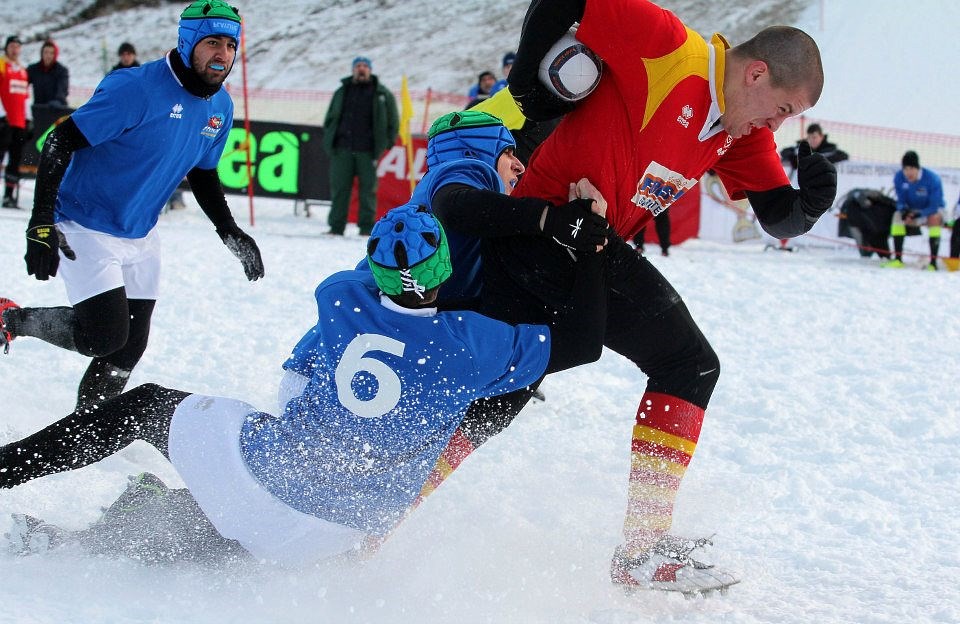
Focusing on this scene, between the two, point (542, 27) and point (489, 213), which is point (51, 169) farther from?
point (542, 27)

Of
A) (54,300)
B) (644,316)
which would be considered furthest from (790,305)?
(54,300)

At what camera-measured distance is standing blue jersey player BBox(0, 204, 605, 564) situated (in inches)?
97.6

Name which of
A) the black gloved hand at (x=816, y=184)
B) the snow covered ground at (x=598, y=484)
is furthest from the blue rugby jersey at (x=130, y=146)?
the black gloved hand at (x=816, y=184)

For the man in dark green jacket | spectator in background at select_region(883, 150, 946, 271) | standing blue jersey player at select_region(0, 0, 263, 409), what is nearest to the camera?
standing blue jersey player at select_region(0, 0, 263, 409)

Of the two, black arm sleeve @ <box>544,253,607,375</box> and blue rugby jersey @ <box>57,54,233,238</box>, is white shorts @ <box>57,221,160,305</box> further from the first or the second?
black arm sleeve @ <box>544,253,607,375</box>

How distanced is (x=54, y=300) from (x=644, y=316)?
171 inches

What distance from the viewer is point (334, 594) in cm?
260

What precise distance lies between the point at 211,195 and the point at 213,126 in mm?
317

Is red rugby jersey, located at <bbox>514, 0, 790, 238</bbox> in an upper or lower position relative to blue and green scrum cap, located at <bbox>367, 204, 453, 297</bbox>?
upper

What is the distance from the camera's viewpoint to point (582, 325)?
2619 mm

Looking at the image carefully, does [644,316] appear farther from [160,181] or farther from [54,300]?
[54,300]

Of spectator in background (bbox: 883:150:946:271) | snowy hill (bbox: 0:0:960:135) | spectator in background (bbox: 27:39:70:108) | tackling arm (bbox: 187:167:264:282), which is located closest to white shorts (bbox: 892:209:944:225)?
spectator in background (bbox: 883:150:946:271)

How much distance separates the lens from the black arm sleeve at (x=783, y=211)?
2.96m

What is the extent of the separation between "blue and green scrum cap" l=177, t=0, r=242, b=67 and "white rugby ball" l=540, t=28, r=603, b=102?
1315 millimetres
